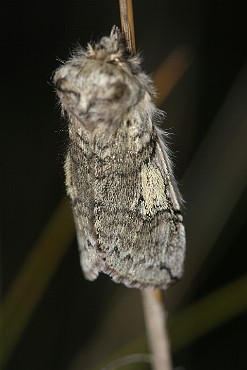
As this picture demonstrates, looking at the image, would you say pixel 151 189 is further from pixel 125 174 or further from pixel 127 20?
pixel 127 20

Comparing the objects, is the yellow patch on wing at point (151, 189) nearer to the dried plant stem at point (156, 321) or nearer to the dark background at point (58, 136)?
the dried plant stem at point (156, 321)

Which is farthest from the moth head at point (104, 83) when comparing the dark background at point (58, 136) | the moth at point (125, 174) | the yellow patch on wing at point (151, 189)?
the dark background at point (58, 136)

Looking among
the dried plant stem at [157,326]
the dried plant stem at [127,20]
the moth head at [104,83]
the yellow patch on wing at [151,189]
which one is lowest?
the dried plant stem at [157,326]

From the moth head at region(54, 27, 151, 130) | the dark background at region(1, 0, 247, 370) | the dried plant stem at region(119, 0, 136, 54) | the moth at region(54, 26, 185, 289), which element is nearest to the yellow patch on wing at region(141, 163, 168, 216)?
the moth at region(54, 26, 185, 289)

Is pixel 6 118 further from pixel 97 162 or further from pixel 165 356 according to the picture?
pixel 165 356

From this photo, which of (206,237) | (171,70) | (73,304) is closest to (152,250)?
(171,70)

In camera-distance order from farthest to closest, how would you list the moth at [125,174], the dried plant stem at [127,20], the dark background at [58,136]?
the dark background at [58,136] < the moth at [125,174] < the dried plant stem at [127,20]
